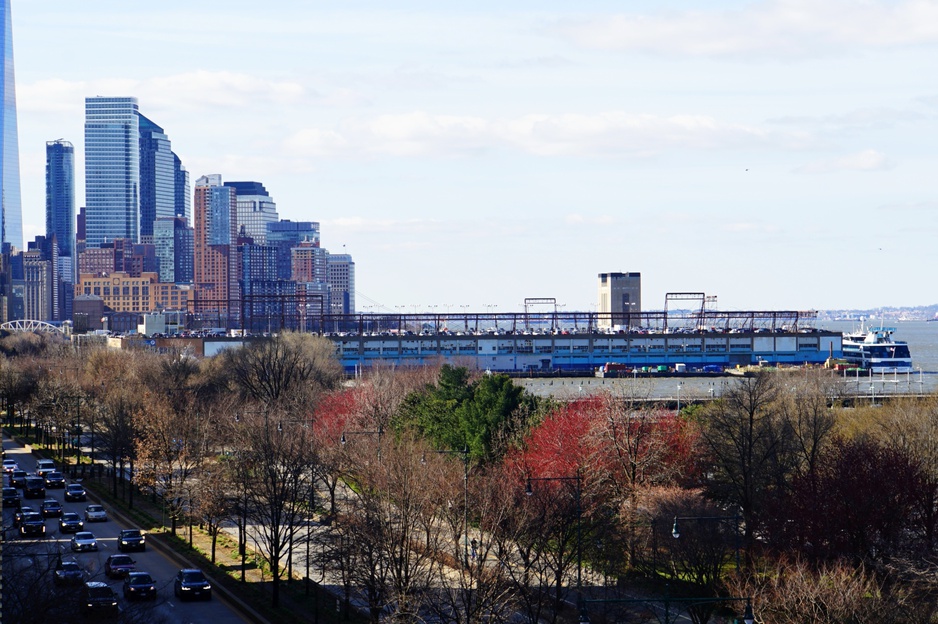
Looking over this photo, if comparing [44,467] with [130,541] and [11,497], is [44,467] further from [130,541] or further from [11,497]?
[130,541]

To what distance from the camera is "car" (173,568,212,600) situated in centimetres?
4056

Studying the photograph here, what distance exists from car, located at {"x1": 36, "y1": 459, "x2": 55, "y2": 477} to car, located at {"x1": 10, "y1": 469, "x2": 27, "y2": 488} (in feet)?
3.60

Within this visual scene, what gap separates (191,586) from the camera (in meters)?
40.7

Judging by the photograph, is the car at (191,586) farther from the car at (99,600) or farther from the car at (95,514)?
the car at (95,514)

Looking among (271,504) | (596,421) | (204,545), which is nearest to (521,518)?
(271,504)

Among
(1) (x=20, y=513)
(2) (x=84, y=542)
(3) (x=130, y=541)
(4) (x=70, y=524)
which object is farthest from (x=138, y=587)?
(1) (x=20, y=513)

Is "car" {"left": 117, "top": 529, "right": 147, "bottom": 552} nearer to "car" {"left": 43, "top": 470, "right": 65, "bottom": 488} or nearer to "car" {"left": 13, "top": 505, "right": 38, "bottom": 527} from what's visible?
"car" {"left": 13, "top": 505, "right": 38, "bottom": 527}

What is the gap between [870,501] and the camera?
40062mm

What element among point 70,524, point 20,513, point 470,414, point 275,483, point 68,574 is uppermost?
point 470,414

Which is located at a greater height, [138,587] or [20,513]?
[20,513]

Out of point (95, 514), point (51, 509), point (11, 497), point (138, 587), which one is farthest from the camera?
point (11, 497)

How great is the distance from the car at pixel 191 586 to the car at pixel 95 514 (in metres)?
16.3

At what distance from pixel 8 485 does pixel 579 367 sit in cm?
12734

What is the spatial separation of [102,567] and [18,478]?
24.6 m
